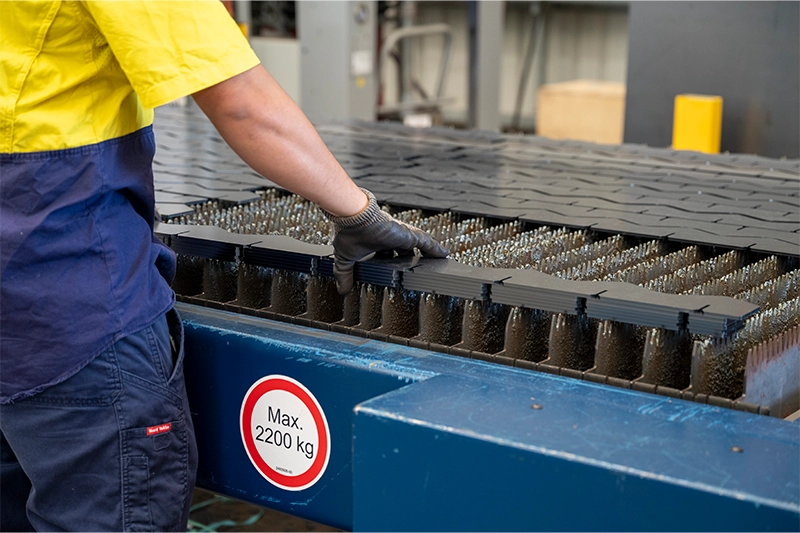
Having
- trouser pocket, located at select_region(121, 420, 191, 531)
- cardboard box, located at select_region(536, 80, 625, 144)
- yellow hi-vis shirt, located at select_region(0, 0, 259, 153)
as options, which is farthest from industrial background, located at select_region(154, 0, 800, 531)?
cardboard box, located at select_region(536, 80, 625, 144)

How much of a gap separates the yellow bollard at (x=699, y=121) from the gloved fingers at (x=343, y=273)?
2649 mm

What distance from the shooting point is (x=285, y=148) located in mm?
1238

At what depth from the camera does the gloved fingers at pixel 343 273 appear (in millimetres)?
1424

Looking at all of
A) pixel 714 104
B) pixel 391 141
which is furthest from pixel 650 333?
pixel 714 104

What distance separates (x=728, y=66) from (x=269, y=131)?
3102 mm

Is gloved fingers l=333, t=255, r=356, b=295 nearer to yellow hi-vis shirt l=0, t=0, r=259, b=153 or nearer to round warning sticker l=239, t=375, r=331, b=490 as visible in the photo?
round warning sticker l=239, t=375, r=331, b=490

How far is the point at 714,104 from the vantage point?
3.73 meters

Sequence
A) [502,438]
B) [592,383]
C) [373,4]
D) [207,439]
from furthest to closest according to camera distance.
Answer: [373,4]
[207,439]
[592,383]
[502,438]

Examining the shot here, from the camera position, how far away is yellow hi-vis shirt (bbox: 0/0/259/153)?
3.75ft

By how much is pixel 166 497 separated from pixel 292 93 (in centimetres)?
489

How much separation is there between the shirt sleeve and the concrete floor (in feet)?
6.12

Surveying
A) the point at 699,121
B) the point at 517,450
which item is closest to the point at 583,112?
the point at 699,121

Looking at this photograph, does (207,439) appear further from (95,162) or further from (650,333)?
(650,333)

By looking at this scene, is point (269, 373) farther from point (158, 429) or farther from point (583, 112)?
point (583, 112)
